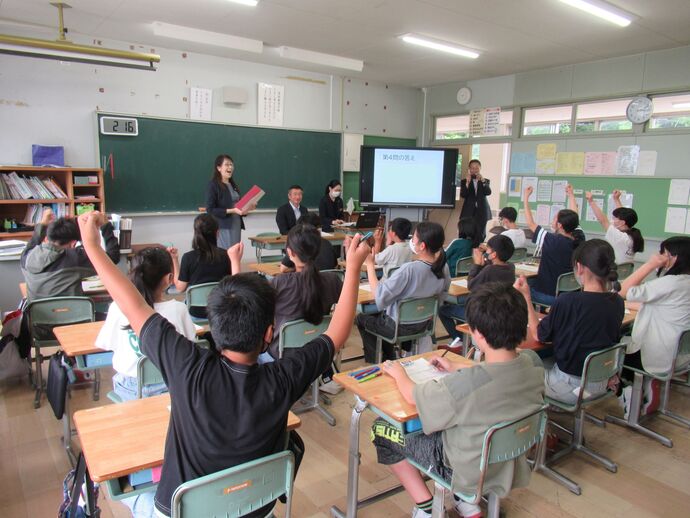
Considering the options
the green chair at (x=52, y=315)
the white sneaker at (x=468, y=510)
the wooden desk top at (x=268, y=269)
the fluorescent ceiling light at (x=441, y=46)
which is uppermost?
the fluorescent ceiling light at (x=441, y=46)

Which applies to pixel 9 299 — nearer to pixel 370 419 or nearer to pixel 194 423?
pixel 370 419

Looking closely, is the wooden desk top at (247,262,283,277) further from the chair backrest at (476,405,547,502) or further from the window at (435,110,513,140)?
the window at (435,110,513,140)

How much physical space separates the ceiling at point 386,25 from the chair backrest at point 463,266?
2.36 meters

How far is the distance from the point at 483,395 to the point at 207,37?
17.6 feet

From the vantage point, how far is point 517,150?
24.5ft

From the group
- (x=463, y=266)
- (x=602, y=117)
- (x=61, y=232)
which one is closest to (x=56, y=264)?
(x=61, y=232)

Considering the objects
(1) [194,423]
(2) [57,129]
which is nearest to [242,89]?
(2) [57,129]

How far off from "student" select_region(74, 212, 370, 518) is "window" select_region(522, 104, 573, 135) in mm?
6839

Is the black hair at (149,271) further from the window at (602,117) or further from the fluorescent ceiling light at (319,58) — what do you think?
the window at (602,117)

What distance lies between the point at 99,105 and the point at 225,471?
19.3 feet

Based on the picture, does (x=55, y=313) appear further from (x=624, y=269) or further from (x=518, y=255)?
(x=624, y=269)

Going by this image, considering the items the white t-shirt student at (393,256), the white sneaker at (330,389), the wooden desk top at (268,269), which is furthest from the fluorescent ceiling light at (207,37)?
the white sneaker at (330,389)

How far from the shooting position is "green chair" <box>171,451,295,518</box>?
47.1 inches

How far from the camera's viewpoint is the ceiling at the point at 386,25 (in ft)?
15.0
